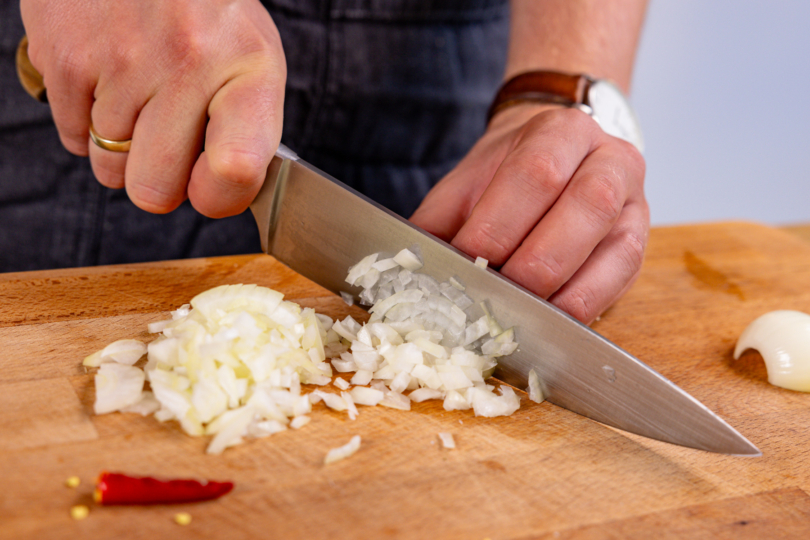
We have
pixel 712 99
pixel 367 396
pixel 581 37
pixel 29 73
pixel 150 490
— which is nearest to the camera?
pixel 150 490

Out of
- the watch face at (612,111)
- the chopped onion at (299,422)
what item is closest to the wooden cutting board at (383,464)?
the chopped onion at (299,422)

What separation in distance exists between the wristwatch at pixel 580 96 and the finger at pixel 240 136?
60 cm

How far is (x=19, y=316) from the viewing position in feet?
3.42

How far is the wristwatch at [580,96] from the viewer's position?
1.37 m

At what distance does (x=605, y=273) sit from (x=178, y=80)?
76 centimetres

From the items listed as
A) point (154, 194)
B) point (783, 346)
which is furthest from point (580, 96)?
point (154, 194)

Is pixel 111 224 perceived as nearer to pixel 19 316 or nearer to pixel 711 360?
pixel 19 316

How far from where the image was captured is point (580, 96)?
1.37m

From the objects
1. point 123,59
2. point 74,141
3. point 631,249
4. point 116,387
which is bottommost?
point 116,387

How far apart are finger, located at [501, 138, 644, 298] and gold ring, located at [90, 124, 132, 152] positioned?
687 mm

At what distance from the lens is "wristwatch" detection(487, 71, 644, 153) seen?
137 centimetres

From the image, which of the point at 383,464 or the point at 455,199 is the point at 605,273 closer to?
the point at 455,199

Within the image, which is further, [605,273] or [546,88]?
[546,88]

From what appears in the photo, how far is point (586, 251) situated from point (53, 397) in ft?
2.69
